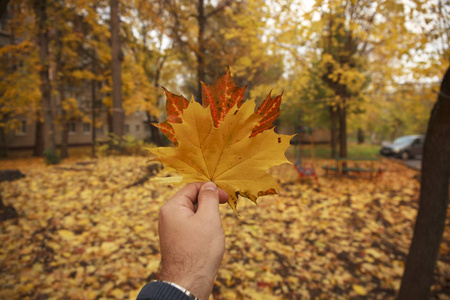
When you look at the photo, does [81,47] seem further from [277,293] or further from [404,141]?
[404,141]

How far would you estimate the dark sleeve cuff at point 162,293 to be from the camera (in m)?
0.72

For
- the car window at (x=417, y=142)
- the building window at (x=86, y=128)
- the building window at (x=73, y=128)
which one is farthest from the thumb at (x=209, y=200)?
the building window at (x=86, y=128)

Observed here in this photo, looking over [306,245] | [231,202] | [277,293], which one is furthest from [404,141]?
[231,202]

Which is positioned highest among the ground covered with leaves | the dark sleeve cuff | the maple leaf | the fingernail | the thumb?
the maple leaf

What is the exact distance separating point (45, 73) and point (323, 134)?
2748 cm

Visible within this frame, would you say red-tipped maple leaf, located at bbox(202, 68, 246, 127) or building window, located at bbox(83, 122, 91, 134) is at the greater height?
building window, located at bbox(83, 122, 91, 134)

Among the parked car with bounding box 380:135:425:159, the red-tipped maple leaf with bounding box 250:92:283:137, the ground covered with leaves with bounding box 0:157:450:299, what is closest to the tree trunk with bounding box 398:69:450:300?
the ground covered with leaves with bounding box 0:157:450:299

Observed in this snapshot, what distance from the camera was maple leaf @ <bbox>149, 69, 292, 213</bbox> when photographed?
74 cm

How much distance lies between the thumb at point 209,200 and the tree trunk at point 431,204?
2.70 m

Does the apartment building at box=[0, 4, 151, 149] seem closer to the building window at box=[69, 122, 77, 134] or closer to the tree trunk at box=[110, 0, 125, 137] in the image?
the building window at box=[69, 122, 77, 134]

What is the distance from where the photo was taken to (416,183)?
27.5 feet

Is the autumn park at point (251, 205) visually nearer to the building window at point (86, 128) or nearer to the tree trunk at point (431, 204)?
the tree trunk at point (431, 204)

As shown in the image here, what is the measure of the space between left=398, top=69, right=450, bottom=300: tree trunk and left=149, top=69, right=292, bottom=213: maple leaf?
2.56m

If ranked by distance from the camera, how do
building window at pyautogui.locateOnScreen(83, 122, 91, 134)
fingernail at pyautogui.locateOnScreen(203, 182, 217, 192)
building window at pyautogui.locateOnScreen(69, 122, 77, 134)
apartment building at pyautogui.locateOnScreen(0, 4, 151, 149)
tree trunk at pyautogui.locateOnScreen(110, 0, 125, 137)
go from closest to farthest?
1. fingernail at pyautogui.locateOnScreen(203, 182, 217, 192)
2. tree trunk at pyautogui.locateOnScreen(110, 0, 125, 137)
3. apartment building at pyautogui.locateOnScreen(0, 4, 151, 149)
4. building window at pyautogui.locateOnScreen(69, 122, 77, 134)
5. building window at pyautogui.locateOnScreen(83, 122, 91, 134)
